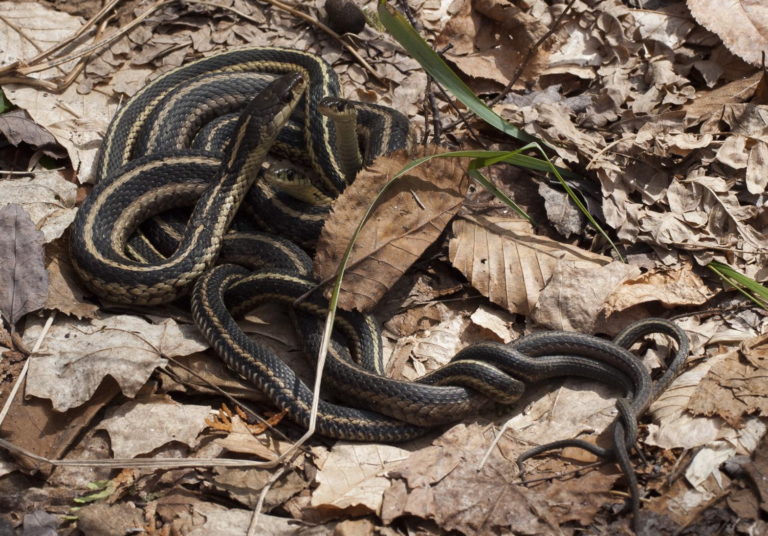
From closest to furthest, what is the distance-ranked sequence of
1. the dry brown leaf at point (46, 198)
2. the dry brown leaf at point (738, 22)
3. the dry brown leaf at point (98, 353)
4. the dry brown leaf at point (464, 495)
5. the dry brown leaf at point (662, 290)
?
the dry brown leaf at point (464, 495), the dry brown leaf at point (98, 353), the dry brown leaf at point (662, 290), the dry brown leaf at point (46, 198), the dry brown leaf at point (738, 22)

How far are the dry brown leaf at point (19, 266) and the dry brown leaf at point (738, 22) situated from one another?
5.92m

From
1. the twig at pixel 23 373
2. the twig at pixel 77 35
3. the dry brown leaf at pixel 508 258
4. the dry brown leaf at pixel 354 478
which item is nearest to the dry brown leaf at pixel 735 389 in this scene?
the dry brown leaf at pixel 508 258

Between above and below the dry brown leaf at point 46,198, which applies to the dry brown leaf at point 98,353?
below

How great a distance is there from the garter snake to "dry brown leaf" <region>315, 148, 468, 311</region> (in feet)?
0.89

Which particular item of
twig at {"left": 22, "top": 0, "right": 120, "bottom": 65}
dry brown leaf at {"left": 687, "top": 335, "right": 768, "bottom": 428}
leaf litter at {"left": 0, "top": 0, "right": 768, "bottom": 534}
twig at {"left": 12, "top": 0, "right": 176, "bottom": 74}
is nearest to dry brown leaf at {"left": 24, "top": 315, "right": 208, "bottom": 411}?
leaf litter at {"left": 0, "top": 0, "right": 768, "bottom": 534}

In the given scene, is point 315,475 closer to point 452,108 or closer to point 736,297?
point 736,297

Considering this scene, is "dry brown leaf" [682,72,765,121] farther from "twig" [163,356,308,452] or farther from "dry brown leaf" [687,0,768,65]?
"twig" [163,356,308,452]

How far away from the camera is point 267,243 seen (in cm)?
538

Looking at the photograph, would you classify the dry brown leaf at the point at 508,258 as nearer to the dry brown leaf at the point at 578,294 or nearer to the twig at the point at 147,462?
the dry brown leaf at the point at 578,294

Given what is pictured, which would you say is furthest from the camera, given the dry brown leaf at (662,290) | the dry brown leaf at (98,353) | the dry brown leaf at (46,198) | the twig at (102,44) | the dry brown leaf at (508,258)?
the twig at (102,44)

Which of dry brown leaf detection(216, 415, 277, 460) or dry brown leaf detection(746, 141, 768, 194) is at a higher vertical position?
dry brown leaf detection(746, 141, 768, 194)

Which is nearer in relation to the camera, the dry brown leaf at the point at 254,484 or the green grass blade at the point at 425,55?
the dry brown leaf at the point at 254,484

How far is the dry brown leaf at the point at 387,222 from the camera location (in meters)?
4.93

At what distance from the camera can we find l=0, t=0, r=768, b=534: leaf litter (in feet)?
13.4
